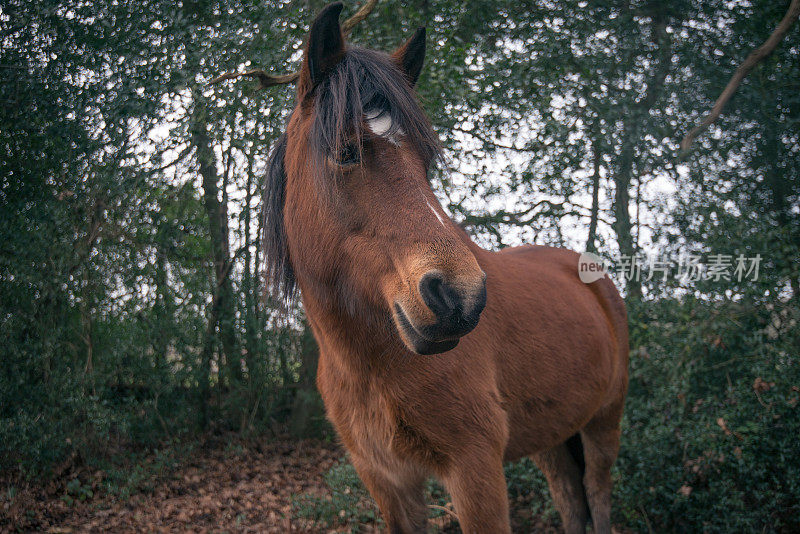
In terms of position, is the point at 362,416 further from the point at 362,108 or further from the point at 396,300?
the point at 362,108

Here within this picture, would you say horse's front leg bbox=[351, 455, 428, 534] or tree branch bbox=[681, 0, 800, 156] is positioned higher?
tree branch bbox=[681, 0, 800, 156]

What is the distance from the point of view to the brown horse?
1.62 m

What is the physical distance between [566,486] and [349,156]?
3021 millimetres

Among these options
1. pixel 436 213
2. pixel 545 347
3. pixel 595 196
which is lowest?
pixel 545 347

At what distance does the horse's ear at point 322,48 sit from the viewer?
70.3 inches

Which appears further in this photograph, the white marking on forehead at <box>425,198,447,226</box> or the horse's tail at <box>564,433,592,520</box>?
the horse's tail at <box>564,433,592,520</box>

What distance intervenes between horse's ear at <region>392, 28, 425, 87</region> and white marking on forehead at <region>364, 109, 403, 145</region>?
438 mm

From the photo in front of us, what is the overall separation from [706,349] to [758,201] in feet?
5.37

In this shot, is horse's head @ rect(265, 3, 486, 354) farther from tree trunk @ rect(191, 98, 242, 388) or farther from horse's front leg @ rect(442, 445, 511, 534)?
tree trunk @ rect(191, 98, 242, 388)

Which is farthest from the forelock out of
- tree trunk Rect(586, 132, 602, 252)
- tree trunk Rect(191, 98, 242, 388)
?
tree trunk Rect(191, 98, 242, 388)

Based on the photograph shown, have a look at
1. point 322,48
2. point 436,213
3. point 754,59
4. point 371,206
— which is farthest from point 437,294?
point 754,59

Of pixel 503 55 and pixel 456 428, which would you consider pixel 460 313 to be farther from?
pixel 503 55

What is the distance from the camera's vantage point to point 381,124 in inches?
70.2

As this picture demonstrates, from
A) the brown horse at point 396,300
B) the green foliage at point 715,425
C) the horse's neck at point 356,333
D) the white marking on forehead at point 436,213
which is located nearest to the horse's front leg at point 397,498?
the brown horse at point 396,300
